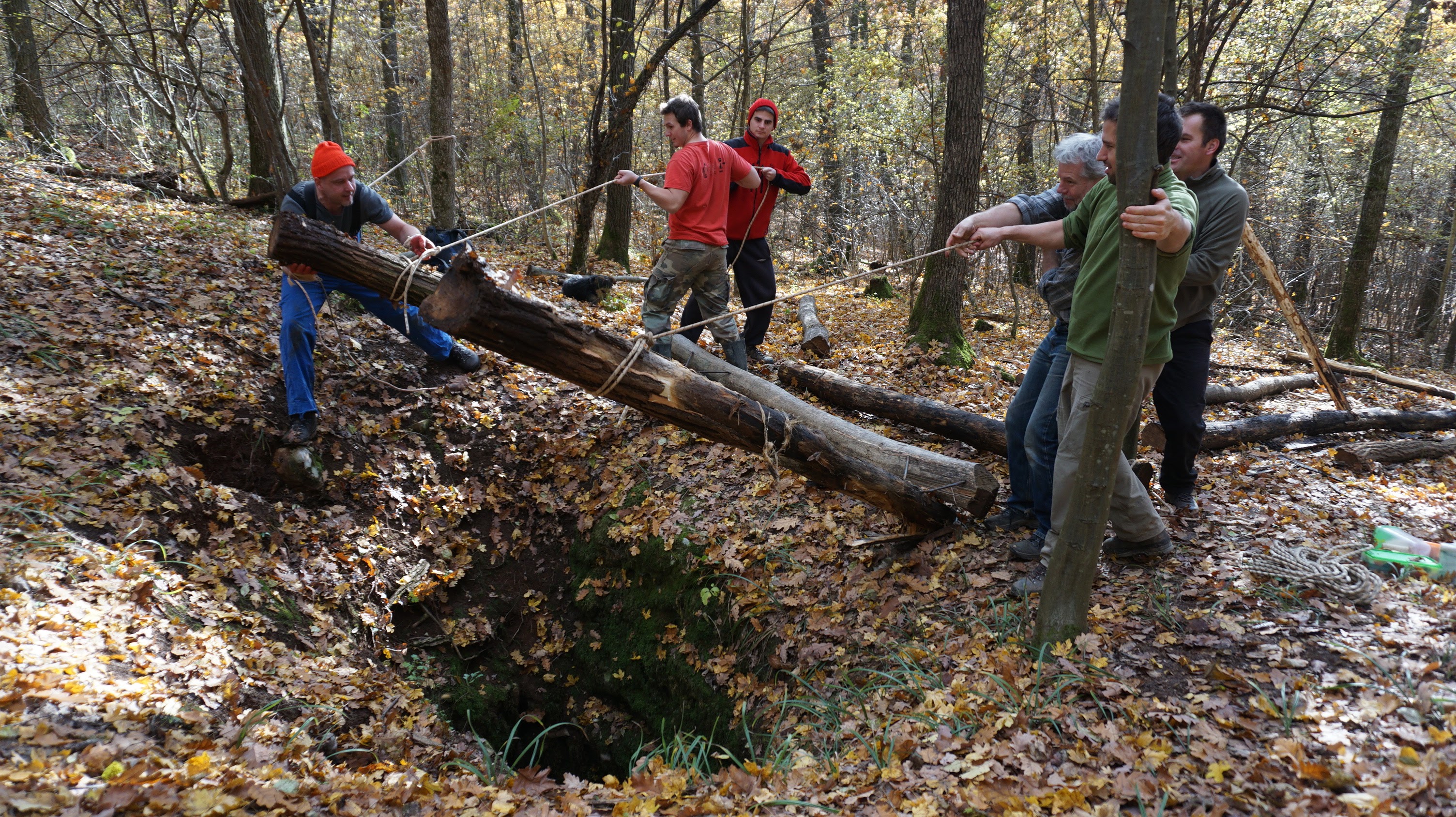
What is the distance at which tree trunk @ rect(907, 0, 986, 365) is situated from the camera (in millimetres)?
6680

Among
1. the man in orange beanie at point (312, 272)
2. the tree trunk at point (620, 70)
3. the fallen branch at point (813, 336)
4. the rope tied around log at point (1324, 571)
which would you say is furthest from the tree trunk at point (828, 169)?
the rope tied around log at point (1324, 571)

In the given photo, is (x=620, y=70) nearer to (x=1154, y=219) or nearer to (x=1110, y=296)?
(x=1110, y=296)

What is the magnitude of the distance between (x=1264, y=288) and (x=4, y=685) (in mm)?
17508

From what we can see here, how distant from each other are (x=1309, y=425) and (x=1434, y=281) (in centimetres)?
1276

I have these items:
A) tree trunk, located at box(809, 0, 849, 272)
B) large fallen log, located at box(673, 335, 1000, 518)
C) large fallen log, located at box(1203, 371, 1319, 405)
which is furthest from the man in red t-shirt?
tree trunk, located at box(809, 0, 849, 272)

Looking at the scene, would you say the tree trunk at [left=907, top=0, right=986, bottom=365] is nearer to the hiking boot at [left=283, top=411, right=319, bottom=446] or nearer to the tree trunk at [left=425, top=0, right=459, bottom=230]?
the tree trunk at [left=425, top=0, right=459, bottom=230]

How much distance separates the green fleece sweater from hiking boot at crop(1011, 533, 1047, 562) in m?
1.14

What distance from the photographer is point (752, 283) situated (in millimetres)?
6617

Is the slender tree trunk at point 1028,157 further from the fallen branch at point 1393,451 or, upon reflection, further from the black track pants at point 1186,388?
the black track pants at point 1186,388

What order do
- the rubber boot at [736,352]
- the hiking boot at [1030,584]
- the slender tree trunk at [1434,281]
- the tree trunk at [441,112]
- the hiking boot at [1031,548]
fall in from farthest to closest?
the slender tree trunk at [1434,281] < the tree trunk at [441,112] < the rubber boot at [736,352] < the hiking boot at [1031,548] < the hiking boot at [1030,584]

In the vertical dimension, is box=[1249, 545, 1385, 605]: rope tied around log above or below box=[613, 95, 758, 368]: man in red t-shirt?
below

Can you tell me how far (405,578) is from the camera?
4820 millimetres

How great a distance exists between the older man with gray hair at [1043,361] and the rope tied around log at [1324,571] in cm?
102

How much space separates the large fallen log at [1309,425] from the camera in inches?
213
